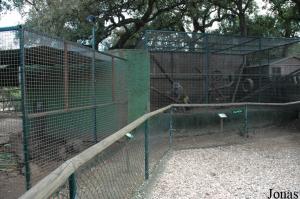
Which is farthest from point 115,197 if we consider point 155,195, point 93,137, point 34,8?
point 34,8

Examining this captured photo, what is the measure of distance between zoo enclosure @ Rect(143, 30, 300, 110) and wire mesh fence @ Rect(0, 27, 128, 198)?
1892mm

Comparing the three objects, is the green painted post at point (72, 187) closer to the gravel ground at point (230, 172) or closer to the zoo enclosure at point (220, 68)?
the gravel ground at point (230, 172)

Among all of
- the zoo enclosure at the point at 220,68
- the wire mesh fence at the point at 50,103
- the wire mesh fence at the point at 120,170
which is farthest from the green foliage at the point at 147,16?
the wire mesh fence at the point at 120,170

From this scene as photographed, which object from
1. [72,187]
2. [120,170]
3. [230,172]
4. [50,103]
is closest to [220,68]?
[230,172]

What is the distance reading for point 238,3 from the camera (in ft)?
62.2

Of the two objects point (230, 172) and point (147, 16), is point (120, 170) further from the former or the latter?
point (147, 16)

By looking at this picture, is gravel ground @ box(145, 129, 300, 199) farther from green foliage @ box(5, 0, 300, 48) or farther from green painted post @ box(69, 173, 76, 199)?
green foliage @ box(5, 0, 300, 48)

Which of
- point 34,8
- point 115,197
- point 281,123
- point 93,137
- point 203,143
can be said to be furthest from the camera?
point 34,8

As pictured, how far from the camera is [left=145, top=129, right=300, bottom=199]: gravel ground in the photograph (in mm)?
5051

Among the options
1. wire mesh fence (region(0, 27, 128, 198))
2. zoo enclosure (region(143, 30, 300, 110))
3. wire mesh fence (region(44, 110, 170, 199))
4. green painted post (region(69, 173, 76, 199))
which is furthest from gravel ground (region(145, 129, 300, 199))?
green painted post (region(69, 173, 76, 199))

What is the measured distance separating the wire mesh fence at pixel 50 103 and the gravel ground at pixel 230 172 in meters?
1.88

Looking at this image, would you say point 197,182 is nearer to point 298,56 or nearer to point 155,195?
point 155,195

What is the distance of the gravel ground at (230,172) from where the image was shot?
16.6 feet

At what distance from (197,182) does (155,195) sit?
0.88 metres
